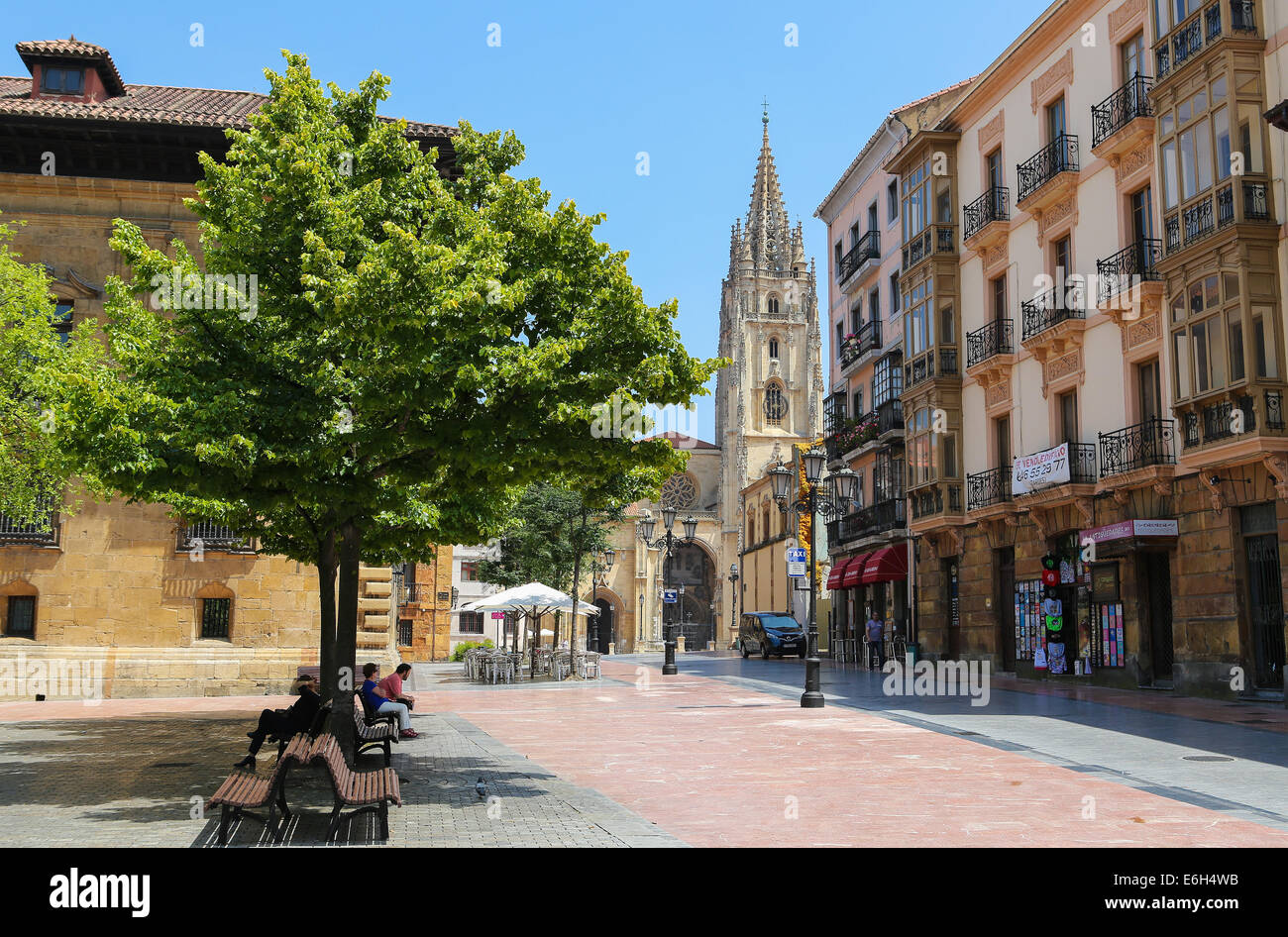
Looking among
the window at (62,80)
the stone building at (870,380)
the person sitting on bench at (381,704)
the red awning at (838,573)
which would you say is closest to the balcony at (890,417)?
the stone building at (870,380)

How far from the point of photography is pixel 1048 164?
26.2 m

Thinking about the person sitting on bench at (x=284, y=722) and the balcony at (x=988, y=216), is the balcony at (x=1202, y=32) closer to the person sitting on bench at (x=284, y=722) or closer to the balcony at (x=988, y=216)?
the balcony at (x=988, y=216)

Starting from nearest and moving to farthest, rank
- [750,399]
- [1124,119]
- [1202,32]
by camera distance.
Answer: [1202,32], [1124,119], [750,399]

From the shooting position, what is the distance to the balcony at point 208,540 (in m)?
23.8

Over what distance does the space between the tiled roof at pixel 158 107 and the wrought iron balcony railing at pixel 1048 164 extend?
14440mm

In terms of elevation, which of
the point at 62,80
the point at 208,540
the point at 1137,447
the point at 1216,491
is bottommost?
the point at 208,540

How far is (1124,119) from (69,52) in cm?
2454

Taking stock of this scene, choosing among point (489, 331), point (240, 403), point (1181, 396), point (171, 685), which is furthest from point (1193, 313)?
point (171, 685)

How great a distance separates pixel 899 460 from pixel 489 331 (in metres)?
29.7

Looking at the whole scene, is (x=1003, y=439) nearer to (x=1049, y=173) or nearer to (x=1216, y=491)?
(x=1049, y=173)

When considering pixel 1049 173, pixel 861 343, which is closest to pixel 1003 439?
pixel 1049 173

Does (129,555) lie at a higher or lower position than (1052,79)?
lower

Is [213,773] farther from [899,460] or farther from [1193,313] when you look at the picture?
[899,460]

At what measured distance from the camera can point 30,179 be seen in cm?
2448
